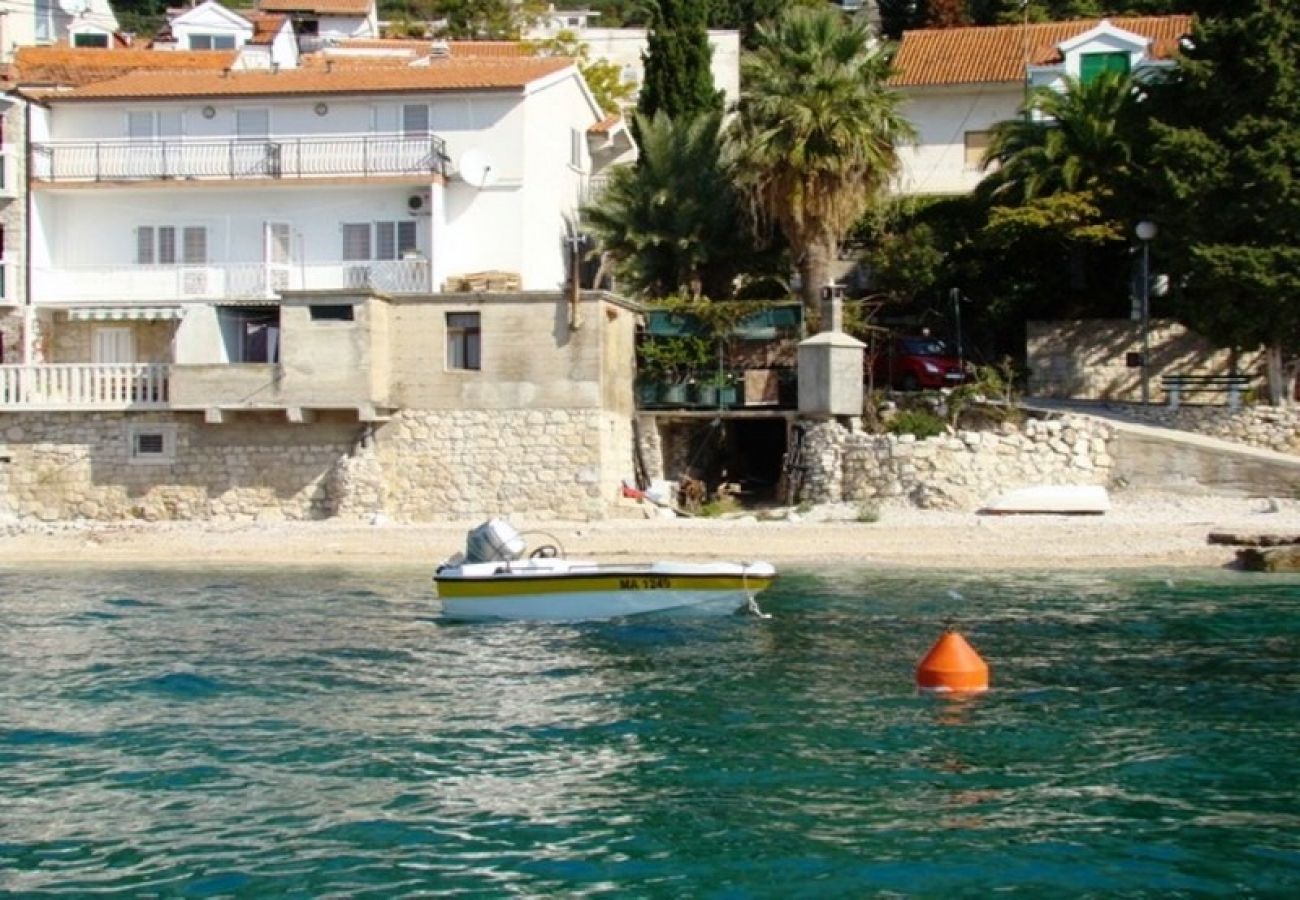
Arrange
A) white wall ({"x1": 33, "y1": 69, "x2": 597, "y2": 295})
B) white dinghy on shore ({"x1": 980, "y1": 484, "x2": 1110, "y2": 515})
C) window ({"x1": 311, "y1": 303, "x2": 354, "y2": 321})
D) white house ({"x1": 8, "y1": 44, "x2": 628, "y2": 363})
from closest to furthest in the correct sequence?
1. white dinghy on shore ({"x1": 980, "y1": 484, "x2": 1110, "y2": 515})
2. window ({"x1": 311, "y1": 303, "x2": 354, "y2": 321})
3. white house ({"x1": 8, "y1": 44, "x2": 628, "y2": 363})
4. white wall ({"x1": 33, "y1": 69, "x2": 597, "y2": 295})

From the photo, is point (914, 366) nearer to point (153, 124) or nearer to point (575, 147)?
point (575, 147)

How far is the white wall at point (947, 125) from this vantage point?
5453 cm

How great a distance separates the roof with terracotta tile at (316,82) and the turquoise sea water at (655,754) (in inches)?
720

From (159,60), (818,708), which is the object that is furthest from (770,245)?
(818,708)

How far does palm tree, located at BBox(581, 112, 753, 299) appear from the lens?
41.6 m

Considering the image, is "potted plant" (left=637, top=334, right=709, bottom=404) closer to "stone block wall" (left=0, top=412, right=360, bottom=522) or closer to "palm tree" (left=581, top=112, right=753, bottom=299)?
"palm tree" (left=581, top=112, right=753, bottom=299)

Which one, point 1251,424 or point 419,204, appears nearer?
point 1251,424

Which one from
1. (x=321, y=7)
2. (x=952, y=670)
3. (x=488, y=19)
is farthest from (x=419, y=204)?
(x=321, y=7)

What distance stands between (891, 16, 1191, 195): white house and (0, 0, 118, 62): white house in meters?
29.9

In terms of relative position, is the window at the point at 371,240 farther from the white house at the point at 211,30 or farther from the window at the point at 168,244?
the white house at the point at 211,30

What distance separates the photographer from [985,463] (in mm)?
35906

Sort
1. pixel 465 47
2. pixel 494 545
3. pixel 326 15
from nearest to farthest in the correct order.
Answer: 1. pixel 494 545
2. pixel 465 47
3. pixel 326 15

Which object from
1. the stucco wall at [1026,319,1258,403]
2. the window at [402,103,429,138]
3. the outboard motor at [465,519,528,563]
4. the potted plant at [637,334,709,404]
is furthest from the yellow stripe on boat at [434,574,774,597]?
the window at [402,103,429,138]

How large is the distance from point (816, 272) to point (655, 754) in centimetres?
2473
